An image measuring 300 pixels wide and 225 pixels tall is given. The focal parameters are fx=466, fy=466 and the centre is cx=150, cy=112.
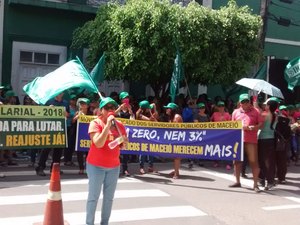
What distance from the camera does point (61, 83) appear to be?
789 centimetres

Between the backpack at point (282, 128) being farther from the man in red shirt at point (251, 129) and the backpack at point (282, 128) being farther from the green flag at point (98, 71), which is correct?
the green flag at point (98, 71)

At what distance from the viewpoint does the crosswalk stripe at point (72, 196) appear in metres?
7.57

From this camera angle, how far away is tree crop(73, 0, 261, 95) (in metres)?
13.2

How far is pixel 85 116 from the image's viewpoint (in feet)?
32.8

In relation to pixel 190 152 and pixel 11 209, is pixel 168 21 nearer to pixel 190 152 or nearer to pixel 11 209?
pixel 190 152

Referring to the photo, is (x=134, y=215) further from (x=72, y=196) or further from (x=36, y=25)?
(x=36, y=25)

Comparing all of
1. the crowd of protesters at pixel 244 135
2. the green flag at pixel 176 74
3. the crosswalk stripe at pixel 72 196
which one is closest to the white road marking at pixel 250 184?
the crowd of protesters at pixel 244 135

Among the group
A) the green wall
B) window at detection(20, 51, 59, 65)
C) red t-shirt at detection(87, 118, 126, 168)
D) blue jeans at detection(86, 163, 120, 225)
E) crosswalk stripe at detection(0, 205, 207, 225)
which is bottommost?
crosswalk stripe at detection(0, 205, 207, 225)

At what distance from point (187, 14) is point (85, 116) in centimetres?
506

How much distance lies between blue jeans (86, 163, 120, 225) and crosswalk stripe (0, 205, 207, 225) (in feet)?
3.15

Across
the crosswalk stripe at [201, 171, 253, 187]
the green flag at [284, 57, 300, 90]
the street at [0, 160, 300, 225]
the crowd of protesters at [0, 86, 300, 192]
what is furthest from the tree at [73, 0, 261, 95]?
the street at [0, 160, 300, 225]

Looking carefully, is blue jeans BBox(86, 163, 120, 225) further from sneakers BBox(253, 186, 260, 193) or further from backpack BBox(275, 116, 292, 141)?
backpack BBox(275, 116, 292, 141)

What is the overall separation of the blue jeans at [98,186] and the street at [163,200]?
3.31 feet

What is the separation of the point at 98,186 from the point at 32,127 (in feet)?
12.9
